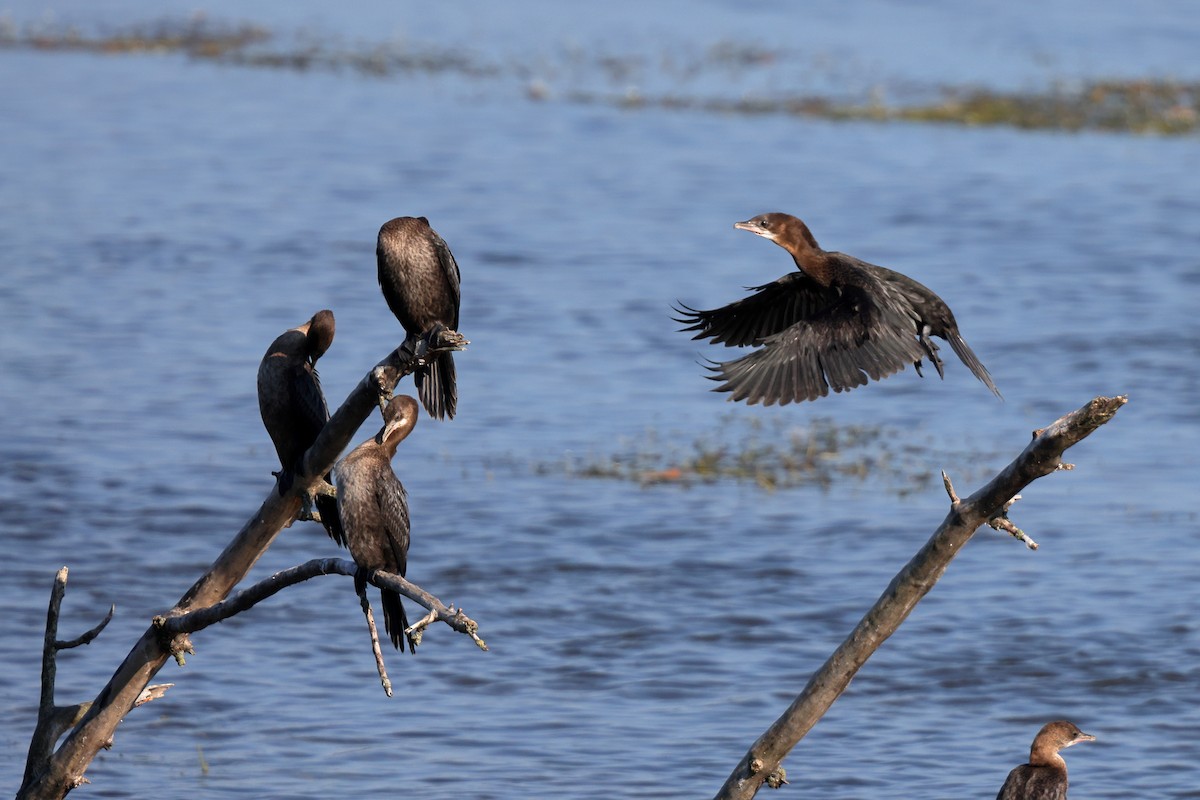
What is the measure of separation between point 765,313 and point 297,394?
4.89ft

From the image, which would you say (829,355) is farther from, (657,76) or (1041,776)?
(657,76)

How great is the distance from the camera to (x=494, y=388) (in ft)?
40.3

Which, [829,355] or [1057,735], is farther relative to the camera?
[1057,735]

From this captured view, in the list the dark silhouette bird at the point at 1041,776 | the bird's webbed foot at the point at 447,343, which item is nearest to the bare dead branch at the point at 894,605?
the dark silhouette bird at the point at 1041,776

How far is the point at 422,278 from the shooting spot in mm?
6078

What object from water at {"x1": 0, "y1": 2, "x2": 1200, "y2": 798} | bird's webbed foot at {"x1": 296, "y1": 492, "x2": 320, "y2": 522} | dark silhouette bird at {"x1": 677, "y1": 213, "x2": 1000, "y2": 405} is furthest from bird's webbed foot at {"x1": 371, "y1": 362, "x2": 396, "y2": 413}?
water at {"x1": 0, "y1": 2, "x2": 1200, "y2": 798}

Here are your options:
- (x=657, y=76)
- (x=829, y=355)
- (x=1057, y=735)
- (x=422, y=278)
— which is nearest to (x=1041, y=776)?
(x=1057, y=735)

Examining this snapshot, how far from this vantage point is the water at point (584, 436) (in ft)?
25.0

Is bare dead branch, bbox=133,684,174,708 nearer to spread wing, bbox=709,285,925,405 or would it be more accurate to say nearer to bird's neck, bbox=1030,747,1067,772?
spread wing, bbox=709,285,925,405

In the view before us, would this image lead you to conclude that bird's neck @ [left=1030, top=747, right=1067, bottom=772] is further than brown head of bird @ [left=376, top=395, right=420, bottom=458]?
Yes

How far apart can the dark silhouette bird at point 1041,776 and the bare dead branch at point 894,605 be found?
1.13 metres

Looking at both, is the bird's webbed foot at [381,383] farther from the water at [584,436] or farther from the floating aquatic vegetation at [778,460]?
the floating aquatic vegetation at [778,460]

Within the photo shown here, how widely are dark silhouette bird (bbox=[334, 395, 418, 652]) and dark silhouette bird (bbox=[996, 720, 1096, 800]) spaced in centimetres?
188

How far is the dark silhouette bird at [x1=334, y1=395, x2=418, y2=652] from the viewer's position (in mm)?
5332
